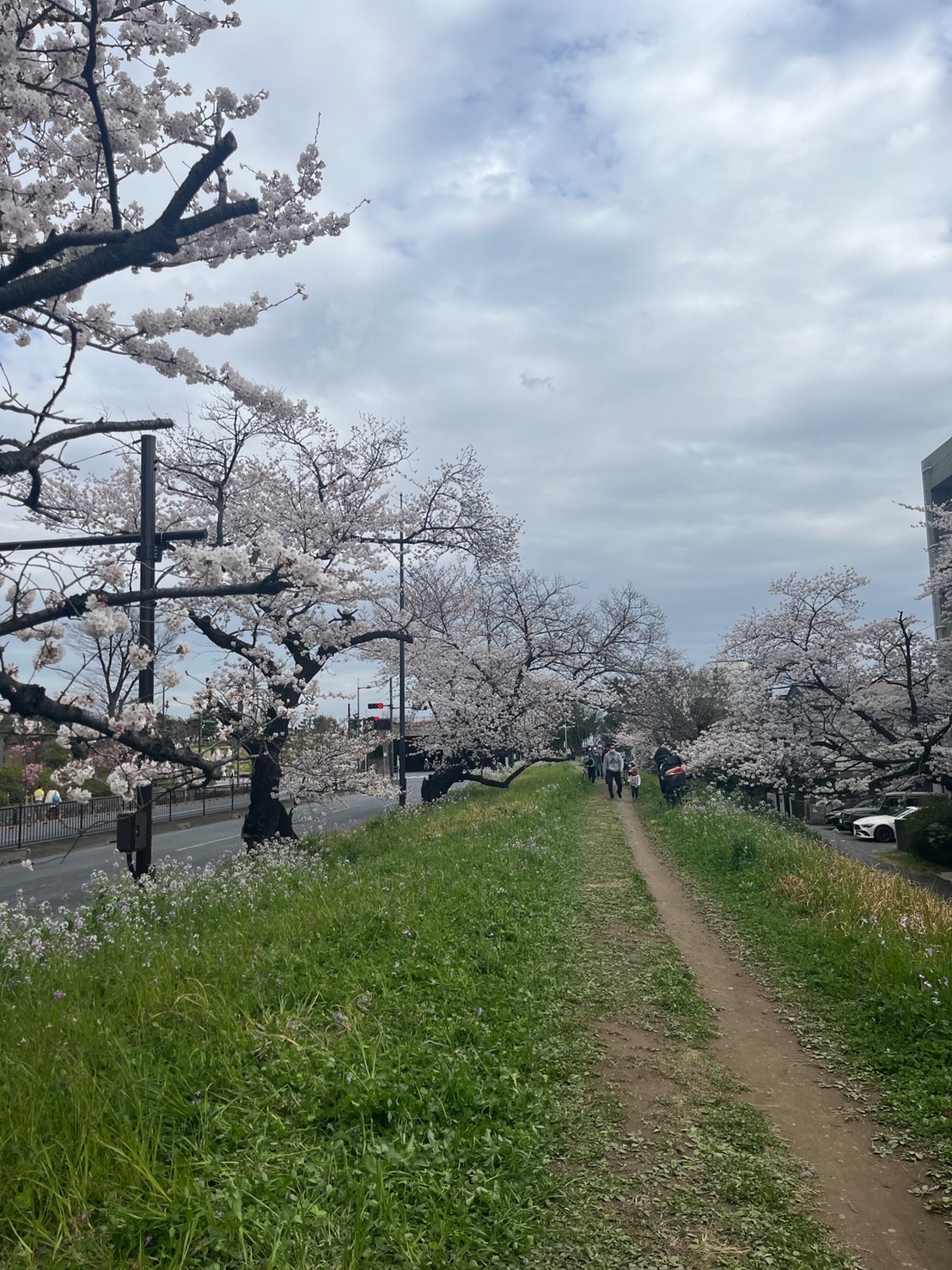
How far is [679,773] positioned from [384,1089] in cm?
1958

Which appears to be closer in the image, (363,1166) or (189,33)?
(363,1166)

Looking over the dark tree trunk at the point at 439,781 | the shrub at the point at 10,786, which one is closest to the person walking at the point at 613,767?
the dark tree trunk at the point at 439,781

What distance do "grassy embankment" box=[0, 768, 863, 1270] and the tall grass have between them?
0.05 ft

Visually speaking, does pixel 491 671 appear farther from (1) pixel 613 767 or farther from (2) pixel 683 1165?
(2) pixel 683 1165

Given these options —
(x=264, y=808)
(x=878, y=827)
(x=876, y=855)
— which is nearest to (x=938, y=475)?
(x=878, y=827)

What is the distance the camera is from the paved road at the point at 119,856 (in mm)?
17141

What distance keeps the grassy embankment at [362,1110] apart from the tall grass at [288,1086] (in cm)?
1

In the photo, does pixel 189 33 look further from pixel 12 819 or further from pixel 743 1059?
pixel 12 819

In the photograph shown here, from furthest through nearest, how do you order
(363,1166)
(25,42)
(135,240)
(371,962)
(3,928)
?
1. (3,928)
2. (371,962)
3. (25,42)
4. (135,240)
5. (363,1166)

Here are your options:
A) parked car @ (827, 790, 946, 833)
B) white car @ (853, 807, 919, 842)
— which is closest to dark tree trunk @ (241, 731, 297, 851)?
white car @ (853, 807, 919, 842)

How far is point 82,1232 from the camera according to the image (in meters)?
2.99

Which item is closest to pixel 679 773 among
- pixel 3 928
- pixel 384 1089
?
pixel 3 928

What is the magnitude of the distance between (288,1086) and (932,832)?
16805mm

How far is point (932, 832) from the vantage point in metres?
17.1
